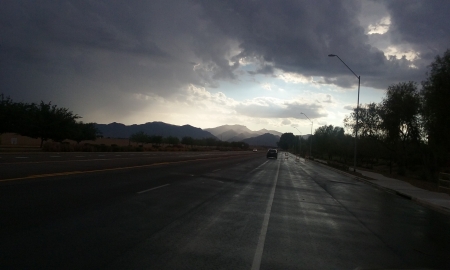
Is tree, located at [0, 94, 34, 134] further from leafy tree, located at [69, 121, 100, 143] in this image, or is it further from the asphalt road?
the asphalt road

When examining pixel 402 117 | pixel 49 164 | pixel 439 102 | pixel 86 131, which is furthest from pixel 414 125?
pixel 86 131

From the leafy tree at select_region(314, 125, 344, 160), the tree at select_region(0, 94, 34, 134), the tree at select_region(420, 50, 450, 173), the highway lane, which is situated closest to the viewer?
the highway lane

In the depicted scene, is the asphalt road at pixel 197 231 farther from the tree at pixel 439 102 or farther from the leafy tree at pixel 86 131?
the leafy tree at pixel 86 131

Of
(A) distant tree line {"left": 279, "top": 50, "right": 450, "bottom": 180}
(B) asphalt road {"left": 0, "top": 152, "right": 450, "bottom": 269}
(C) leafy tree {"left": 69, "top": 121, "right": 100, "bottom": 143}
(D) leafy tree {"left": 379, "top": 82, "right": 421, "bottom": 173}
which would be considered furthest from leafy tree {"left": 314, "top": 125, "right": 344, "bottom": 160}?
(B) asphalt road {"left": 0, "top": 152, "right": 450, "bottom": 269}

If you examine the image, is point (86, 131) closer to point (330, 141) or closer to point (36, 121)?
point (36, 121)

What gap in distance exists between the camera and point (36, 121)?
5869cm

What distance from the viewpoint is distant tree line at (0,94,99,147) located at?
57.8 meters

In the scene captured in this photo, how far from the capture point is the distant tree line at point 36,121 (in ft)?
190

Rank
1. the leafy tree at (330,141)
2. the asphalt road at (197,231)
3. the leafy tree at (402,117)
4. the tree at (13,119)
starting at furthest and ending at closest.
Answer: the leafy tree at (330,141) → the tree at (13,119) → the leafy tree at (402,117) → the asphalt road at (197,231)

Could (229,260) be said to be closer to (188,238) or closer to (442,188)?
(188,238)

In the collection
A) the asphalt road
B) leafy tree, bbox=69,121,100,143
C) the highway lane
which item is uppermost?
leafy tree, bbox=69,121,100,143

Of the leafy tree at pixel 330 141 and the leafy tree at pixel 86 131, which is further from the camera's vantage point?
the leafy tree at pixel 330 141

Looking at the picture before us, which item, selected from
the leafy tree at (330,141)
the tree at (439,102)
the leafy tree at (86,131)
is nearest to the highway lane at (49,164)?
the tree at (439,102)

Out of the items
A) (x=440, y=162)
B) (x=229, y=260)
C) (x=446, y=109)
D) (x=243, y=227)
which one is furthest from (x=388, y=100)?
(x=229, y=260)
